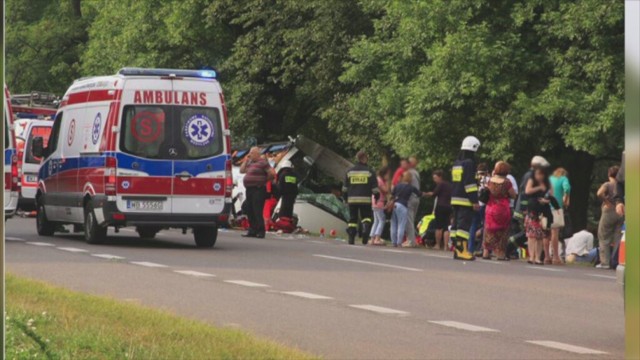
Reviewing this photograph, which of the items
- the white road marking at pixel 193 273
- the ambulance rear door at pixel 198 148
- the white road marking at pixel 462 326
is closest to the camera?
the white road marking at pixel 462 326

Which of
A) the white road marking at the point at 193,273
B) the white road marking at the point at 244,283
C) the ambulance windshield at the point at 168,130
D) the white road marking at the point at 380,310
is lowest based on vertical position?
the white road marking at the point at 380,310

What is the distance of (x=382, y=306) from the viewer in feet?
44.5

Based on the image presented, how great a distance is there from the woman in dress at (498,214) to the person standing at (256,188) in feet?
20.9

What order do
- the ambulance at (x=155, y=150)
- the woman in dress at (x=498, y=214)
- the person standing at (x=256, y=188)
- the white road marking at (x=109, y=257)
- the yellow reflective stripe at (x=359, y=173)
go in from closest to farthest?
the white road marking at (x=109, y=257)
the ambulance at (x=155, y=150)
the woman in dress at (x=498, y=214)
the yellow reflective stripe at (x=359, y=173)
the person standing at (x=256, y=188)

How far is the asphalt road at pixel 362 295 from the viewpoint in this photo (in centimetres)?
1057

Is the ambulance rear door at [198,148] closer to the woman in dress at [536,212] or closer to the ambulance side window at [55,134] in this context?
the ambulance side window at [55,134]

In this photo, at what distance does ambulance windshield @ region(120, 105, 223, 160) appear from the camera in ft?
72.2

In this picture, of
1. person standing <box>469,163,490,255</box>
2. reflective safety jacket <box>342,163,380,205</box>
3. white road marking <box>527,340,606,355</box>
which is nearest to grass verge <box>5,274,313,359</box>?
white road marking <box>527,340,606,355</box>

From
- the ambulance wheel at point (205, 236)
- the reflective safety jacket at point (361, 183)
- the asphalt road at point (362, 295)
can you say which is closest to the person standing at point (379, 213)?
the reflective safety jacket at point (361, 183)

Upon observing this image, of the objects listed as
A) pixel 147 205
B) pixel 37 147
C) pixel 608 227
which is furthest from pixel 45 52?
pixel 608 227

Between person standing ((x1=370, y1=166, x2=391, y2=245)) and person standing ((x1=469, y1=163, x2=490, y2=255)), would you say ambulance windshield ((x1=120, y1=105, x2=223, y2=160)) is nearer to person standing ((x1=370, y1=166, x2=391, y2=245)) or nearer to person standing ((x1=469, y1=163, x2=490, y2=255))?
person standing ((x1=469, y1=163, x2=490, y2=255))

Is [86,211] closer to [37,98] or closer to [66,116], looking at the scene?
[66,116]

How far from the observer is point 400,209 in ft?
93.8

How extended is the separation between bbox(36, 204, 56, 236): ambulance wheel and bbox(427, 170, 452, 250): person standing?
23.7ft
